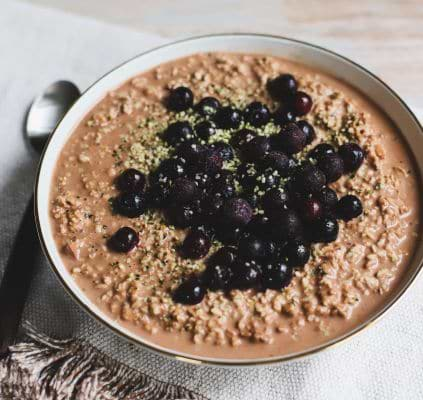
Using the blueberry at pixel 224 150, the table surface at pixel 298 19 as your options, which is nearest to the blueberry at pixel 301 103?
the blueberry at pixel 224 150

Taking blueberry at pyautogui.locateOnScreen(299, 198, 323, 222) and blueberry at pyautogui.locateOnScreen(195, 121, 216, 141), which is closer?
blueberry at pyautogui.locateOnScreen(299, 198, 323, 222)

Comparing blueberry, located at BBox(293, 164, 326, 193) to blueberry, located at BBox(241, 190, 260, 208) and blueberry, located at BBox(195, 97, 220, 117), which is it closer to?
blueberry, located at BBox(241, 190, 260, 208)

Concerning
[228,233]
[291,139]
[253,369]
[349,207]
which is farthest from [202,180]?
[253,369]

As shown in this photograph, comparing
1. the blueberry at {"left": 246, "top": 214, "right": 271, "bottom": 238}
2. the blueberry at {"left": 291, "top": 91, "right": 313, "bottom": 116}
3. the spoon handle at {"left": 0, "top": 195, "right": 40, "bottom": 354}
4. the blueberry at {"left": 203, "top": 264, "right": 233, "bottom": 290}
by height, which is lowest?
the spoon handle at {"left": 0, "top": 195, "right": 40, "bottom": 354}

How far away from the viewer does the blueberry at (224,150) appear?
1.70 meters

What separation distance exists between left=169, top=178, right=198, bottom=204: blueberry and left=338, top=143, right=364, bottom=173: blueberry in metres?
0.42

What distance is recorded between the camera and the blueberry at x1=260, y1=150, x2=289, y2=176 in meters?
1.64

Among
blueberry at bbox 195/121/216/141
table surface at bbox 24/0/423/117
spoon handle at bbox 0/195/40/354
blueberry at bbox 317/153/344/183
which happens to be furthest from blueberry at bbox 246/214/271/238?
table surface at bbox 24/0/423/117

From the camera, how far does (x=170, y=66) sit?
197 cm

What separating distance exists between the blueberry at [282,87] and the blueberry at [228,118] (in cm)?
15

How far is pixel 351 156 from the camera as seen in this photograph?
5.52 ft

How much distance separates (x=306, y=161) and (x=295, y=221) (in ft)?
0.80

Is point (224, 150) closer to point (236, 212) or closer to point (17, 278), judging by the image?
point (236, 212)

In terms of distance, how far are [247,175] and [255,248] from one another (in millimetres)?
230
